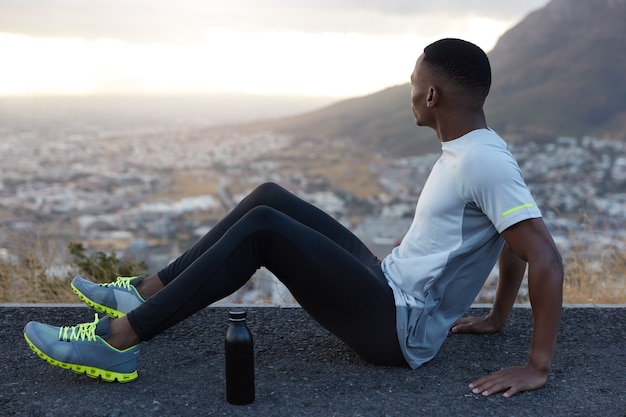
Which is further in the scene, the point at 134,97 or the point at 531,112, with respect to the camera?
the point at 134,97

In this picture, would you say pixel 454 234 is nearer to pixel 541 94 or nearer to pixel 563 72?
pixel 541 94

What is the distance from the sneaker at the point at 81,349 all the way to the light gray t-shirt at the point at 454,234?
3.93 ft

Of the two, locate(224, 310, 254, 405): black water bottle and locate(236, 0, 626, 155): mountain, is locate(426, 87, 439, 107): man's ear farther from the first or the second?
locate(236, 0, 626, 155): mountain

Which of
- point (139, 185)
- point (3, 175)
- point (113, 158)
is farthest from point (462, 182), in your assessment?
point (113, 158)

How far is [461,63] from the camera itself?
9.61 ft

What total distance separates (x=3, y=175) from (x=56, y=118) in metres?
9.27

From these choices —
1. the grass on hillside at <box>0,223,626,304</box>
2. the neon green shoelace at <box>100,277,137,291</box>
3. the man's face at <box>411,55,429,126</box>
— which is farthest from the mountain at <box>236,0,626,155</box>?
the man's face at <box>411,55,429,126</box>

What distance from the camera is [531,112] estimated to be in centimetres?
2673

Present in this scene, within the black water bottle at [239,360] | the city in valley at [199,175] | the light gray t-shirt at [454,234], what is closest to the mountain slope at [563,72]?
the city in valley at [199,175]

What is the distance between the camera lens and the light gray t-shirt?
9.27ft

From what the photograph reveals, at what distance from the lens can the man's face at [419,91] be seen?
301 cm

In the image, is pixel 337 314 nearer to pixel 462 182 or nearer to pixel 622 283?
pixel 462 182

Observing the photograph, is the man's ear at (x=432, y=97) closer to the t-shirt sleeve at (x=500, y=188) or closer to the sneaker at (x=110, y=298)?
the t-shirt sleeve at (x=500, y=188)

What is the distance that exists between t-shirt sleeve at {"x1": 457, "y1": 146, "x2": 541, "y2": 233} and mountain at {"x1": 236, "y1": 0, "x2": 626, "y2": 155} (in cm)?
1825
